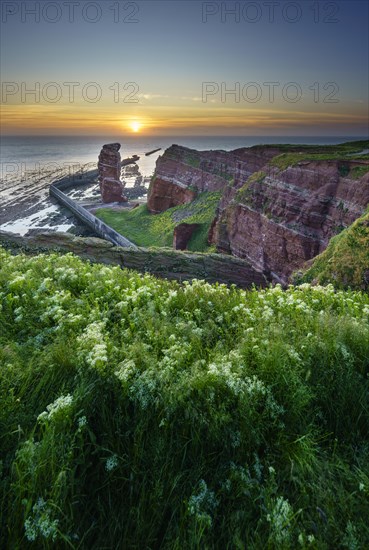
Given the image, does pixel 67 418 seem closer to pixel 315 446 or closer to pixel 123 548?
pixel 123 548

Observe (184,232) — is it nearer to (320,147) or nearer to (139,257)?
(320,147)

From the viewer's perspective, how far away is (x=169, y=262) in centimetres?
1797

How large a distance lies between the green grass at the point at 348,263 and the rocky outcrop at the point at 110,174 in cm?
6386

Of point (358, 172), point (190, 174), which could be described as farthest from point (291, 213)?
point (190, 174)

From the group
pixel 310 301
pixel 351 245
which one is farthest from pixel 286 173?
pixel 310 301

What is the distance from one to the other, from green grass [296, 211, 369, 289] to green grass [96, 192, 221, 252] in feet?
76.1

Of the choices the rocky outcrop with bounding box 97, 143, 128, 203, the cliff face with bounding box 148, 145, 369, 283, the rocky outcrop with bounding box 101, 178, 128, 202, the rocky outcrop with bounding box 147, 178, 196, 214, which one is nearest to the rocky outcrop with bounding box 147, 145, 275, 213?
the rocky outcrop with bounding box 147, 178, 196, 214

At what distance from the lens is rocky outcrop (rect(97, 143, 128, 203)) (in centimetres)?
7338

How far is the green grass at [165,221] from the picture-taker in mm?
43062

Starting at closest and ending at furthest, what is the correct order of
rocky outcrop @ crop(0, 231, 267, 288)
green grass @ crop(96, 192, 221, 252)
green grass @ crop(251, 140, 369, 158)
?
rocky outcrop @ crop(0, 231, 267, 288) → green grass @ crop(251, 140, 369, 158) → green grass @ crop(96, 192, 221, 252)

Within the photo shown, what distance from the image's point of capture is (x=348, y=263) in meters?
15.0

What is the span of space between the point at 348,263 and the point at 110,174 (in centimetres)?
6725

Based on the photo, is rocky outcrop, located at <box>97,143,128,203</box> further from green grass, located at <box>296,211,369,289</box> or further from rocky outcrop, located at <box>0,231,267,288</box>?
green grass, located at <box>296,211,369,289</box>

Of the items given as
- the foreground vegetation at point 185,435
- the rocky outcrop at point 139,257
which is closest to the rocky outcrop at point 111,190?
the rocky outcrop at point 139,257
